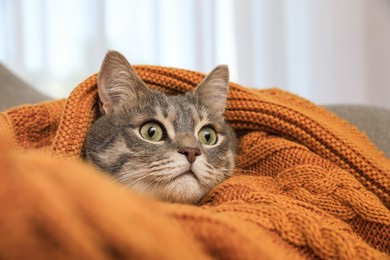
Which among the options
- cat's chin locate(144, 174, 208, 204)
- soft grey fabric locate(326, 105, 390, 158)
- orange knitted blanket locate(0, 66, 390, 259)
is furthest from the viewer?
soft grey fabric locate(326, 105, 390, 158)

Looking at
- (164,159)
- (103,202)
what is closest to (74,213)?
(103,202)

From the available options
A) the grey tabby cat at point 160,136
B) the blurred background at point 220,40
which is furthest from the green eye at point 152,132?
the blurred background at point 220,40

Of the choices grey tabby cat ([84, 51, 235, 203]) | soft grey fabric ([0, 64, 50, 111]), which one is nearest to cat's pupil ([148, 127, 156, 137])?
grey tabby cat ([84, 51, 235, 203])

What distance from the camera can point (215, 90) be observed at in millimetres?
1147

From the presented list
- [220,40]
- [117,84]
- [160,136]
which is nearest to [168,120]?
[160,136]

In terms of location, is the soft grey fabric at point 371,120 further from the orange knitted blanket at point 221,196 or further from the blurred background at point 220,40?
the blurred background at point 220,40

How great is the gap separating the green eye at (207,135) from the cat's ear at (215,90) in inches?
2.6

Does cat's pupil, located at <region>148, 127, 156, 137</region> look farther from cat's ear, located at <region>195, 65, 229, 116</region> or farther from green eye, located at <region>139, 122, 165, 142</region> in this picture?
cat's ear, located at <region>195, 65, 229, 116</region>

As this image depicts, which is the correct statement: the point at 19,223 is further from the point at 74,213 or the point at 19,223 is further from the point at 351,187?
the point at 351,187

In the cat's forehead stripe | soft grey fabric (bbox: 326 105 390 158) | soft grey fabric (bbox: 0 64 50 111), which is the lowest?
soft grey fabric (bbox: 326 105 390 158)

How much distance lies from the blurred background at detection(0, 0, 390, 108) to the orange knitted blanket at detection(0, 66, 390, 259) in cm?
160

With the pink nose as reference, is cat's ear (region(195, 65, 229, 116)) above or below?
above

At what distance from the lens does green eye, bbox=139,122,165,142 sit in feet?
3.25

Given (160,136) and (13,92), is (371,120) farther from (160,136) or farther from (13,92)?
(13,92)
